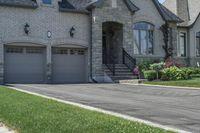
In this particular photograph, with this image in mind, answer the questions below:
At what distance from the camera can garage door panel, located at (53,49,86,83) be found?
29109mm

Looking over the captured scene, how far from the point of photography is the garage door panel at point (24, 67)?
2748 cm

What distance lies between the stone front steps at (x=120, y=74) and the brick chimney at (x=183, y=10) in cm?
1067

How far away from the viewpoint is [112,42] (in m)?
32.6

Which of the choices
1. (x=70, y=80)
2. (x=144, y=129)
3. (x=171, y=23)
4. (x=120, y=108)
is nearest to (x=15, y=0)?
(x=70, y=80)

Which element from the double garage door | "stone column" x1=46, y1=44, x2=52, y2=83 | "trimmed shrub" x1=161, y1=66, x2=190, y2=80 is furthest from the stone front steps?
"stone column" x1=46, y1=44, x2=52, y2=83

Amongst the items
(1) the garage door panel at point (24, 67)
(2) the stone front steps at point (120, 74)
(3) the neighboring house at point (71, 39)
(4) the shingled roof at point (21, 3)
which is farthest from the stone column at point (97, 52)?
(4) the shingled roof at point (21, 3)

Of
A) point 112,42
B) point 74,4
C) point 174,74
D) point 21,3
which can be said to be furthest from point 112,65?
point 21,3

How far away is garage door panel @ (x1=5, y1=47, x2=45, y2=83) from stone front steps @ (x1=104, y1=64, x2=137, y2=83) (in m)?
4.83

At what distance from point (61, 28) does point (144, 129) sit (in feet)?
69.1

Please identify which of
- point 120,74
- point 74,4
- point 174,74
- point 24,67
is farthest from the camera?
point 74,4

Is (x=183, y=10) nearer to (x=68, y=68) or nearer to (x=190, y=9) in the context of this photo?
(x=190, y=9)

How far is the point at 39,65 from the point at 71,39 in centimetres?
295

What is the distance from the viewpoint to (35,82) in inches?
1102

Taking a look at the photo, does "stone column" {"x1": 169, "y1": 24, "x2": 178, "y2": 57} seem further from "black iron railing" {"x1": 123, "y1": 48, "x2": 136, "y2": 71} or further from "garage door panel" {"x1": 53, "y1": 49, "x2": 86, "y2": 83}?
"garage door panel" {"x1": 53, "y1": 49, "x2": 86, "y2": 83}
